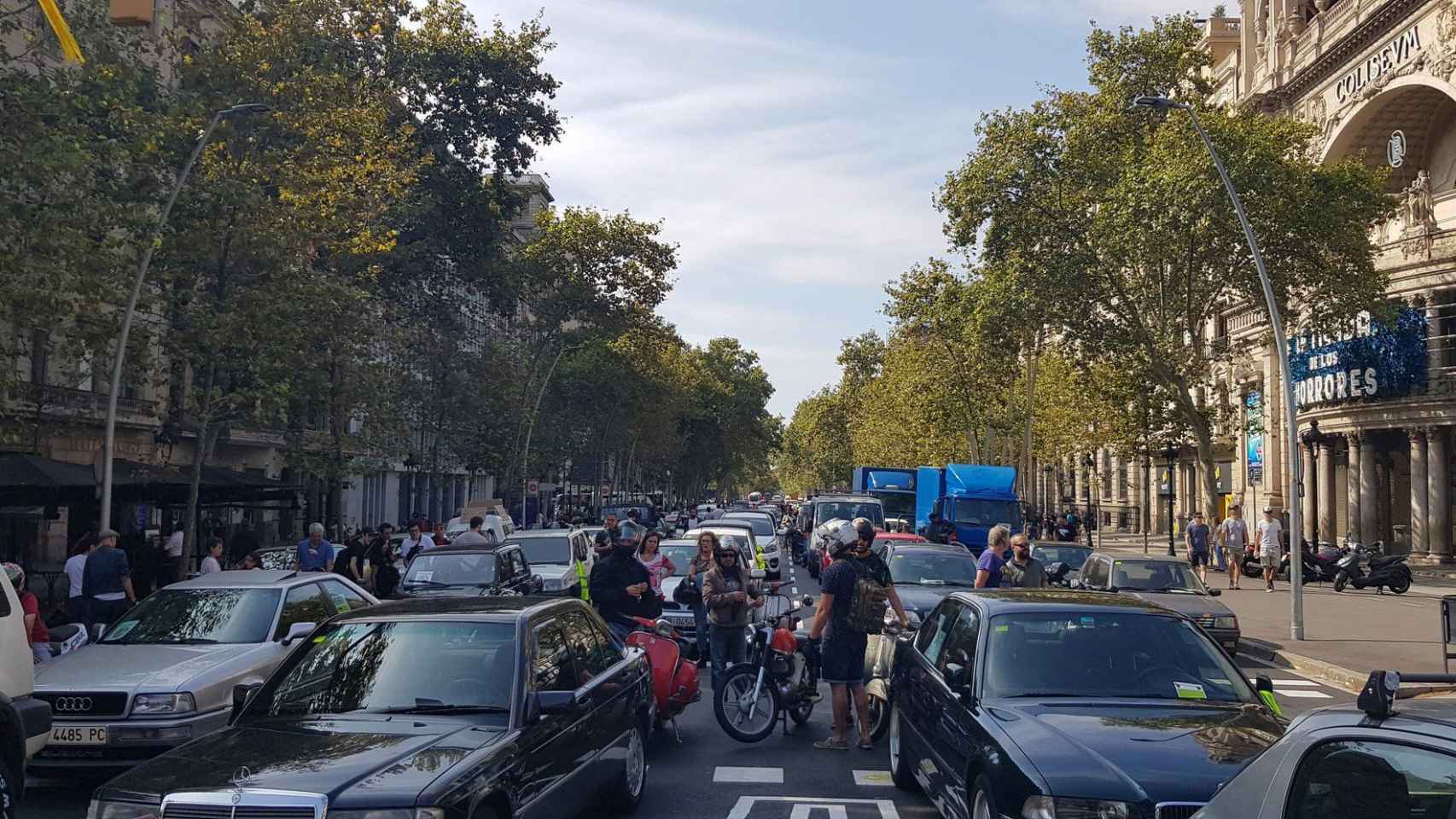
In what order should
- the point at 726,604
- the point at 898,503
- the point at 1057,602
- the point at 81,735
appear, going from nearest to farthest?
the point at 1057,602 < the point at 81,735 < the point at 726,604 < the point at 898,503

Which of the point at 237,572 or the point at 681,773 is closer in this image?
the point at 681,773

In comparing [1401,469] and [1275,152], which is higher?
[1275,152]

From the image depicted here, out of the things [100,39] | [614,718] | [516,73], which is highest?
[516,73]

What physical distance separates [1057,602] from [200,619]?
704 centimetres

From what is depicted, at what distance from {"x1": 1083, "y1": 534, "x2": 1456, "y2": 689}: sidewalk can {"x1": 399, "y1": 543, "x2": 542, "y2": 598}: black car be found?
10.5 metres

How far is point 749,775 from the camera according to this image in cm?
981

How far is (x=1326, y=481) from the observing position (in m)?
45.9

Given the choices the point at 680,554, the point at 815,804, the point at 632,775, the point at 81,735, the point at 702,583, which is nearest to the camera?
the point at 632,775

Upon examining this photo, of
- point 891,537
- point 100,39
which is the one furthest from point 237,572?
point 891,537

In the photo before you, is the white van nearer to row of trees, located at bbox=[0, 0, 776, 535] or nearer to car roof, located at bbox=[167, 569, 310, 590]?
car roof, located at bbox=[167, 569, 310, 590]

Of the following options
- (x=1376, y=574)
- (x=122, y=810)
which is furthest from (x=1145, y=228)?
(x=122, y=810)

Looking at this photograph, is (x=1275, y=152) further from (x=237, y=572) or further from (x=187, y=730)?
(x=187, y=730)

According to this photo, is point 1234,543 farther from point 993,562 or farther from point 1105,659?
point 1105,659

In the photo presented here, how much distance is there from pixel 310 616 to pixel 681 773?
3753 mm
